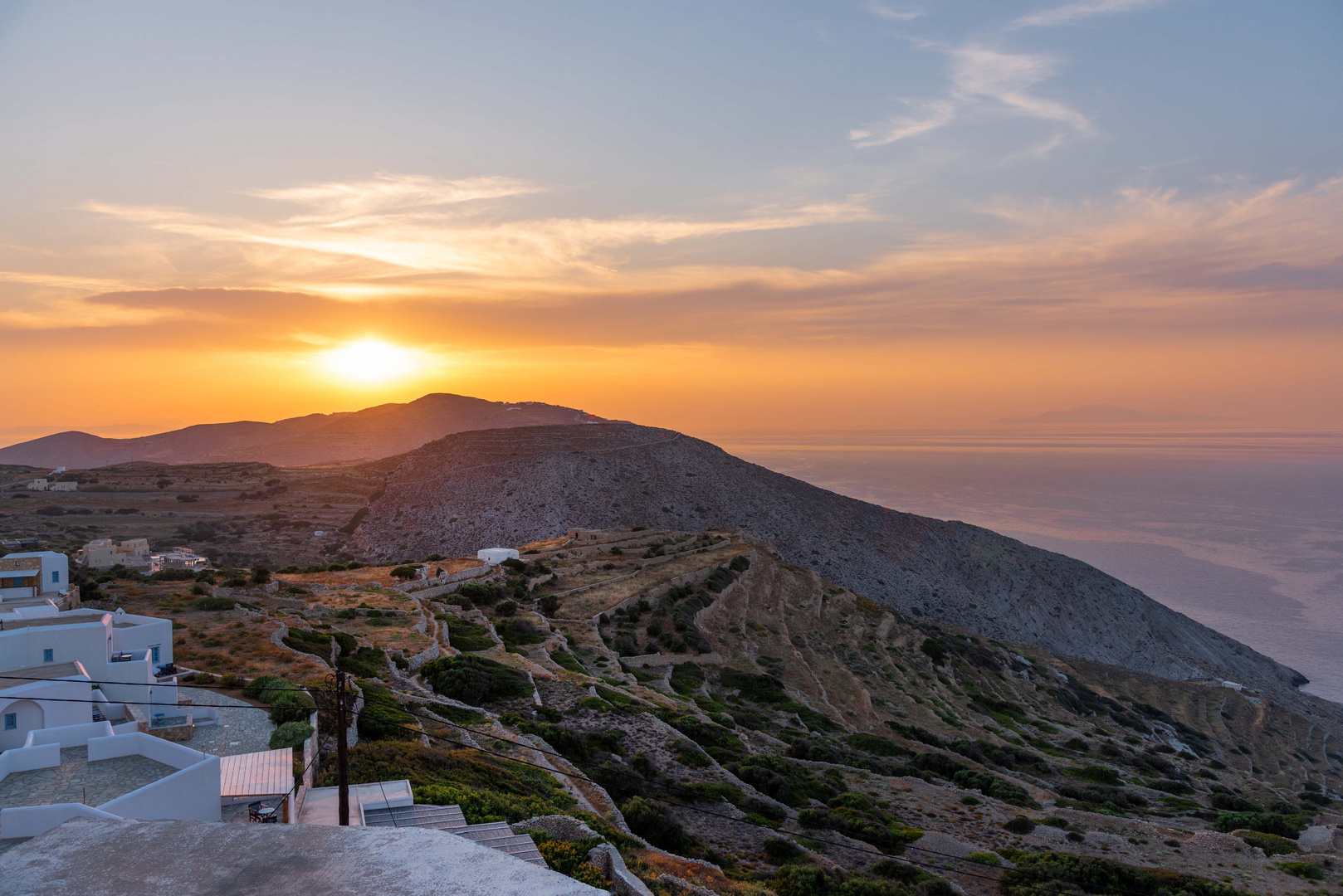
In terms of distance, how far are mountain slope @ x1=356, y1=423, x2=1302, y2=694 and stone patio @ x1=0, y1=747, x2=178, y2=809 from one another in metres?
63.8

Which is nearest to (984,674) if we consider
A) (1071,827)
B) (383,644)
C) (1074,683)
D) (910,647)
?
(910,647)

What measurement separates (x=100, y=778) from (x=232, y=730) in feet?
13.1

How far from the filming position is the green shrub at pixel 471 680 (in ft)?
90.3

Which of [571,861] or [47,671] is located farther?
[47,671]

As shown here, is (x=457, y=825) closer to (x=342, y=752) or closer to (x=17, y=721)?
(x=342, y=752)

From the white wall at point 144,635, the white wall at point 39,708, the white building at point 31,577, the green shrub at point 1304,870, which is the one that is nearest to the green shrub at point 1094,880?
the green shrub at point 1304,870

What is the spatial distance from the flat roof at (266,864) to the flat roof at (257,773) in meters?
7.24

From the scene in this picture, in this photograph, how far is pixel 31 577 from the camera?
29547mm

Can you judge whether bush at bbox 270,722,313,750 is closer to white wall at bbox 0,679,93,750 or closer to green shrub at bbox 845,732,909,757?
white wall at bbox 0,679,93,750

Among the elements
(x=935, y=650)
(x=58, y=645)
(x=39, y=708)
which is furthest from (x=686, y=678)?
(x=39, y=708)

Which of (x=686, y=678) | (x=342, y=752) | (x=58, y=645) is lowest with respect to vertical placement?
(x=686, y=678)

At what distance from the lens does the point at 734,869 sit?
19422mm

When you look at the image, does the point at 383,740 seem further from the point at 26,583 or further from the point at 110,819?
the point at 26,583

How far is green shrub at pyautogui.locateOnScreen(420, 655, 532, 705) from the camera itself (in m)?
27.5
